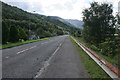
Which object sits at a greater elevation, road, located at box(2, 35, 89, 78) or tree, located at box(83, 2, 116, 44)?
tree, located at box(83, 2, 116, 44)

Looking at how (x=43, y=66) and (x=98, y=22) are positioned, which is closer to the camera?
(x=43, y=66)

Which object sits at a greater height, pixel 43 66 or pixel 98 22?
A: pixel 98 22

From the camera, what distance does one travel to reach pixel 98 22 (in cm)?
2692

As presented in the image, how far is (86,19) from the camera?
28.6m

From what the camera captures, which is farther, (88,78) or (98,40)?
(98,40)

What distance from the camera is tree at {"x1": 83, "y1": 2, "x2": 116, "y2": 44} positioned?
88.2 ft

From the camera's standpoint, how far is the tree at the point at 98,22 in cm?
2689

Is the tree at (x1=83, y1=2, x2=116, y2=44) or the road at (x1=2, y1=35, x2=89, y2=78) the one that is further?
the tree at (x1=83, y1=2, x2=116, y2=44)

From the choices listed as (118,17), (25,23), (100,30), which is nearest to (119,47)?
(118,17)

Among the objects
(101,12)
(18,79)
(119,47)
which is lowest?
(18,79)

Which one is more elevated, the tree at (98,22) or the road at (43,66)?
the tree at (98,22)

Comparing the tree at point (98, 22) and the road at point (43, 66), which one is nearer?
the road at point (43, 66)

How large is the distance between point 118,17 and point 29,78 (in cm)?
559

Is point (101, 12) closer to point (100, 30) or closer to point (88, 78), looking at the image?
point (100, 30)
